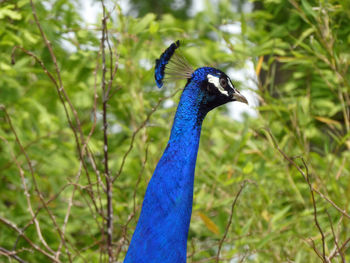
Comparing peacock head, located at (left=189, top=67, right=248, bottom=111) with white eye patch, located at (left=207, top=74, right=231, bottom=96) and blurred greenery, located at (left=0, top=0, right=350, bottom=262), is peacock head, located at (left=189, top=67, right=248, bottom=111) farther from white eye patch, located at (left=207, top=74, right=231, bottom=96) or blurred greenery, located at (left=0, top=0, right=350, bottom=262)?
blurred greenery, located at (left=0, top=0, right=350, bottom=262)

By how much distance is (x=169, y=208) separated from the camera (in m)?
1.50

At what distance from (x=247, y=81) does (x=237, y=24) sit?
34 cm

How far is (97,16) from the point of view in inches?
93.3

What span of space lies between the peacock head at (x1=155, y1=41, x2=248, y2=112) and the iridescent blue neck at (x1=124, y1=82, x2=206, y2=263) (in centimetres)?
13

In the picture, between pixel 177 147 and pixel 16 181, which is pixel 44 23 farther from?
pixel 177 147

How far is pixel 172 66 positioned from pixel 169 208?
0.43m

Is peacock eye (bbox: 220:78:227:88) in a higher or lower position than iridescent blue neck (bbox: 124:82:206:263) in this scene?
higher

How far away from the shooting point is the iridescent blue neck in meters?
1.50

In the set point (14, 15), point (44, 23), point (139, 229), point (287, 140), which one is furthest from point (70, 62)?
point (139, 229)

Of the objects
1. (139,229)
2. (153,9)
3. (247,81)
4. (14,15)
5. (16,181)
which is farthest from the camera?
(153,9)

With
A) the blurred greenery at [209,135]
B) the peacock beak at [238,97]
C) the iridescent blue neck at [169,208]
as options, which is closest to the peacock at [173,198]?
the iridescent blue neck at [169,208]

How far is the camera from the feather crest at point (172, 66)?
1.62 meters

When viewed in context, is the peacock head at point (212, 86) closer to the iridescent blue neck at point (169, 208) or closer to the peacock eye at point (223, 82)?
the peacock eye at point (223, 82)

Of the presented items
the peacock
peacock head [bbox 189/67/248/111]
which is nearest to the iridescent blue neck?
the peacock
